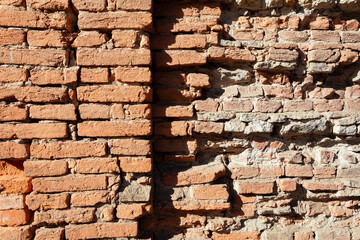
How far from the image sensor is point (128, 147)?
1688 millimetres

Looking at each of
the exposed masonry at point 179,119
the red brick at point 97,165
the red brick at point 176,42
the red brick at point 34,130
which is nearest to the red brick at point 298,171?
the exposed masonry at point 179,119

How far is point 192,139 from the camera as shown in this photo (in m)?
1.90

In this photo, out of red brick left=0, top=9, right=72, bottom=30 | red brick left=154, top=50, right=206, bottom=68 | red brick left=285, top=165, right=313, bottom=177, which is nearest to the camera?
red brick left=0, top=9, right=72, bottom=30

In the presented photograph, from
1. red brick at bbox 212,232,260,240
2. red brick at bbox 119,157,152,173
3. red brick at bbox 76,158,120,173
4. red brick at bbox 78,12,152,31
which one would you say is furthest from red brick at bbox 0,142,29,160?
red brick at bbox 212,232,260,240

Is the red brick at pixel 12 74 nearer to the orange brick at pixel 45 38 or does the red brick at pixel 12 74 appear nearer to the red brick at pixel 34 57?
the red brick at pixel 34 57

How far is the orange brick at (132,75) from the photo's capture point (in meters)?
1.67

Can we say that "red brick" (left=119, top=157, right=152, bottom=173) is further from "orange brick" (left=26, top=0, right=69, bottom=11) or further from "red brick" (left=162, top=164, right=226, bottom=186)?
"orange brick" (left=26, top=0, right=69, bottom=11)

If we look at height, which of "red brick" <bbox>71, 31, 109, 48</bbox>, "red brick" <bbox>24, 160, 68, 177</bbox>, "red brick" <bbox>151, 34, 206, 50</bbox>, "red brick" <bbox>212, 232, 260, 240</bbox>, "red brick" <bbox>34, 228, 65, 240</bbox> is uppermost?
"red brick" <bbox>151, 34, 206, 50</bbox>

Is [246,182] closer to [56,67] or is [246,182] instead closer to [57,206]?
[57,206]

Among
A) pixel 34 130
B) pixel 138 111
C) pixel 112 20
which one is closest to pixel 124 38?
pixel 112 20

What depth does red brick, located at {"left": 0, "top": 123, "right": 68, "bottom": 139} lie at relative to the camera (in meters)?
1.63

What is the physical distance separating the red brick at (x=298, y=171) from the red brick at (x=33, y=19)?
70.0 inches

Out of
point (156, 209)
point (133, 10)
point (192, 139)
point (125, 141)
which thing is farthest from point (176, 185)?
point (133, 10)

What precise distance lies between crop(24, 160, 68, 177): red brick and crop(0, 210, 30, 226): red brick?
9.4 inches
